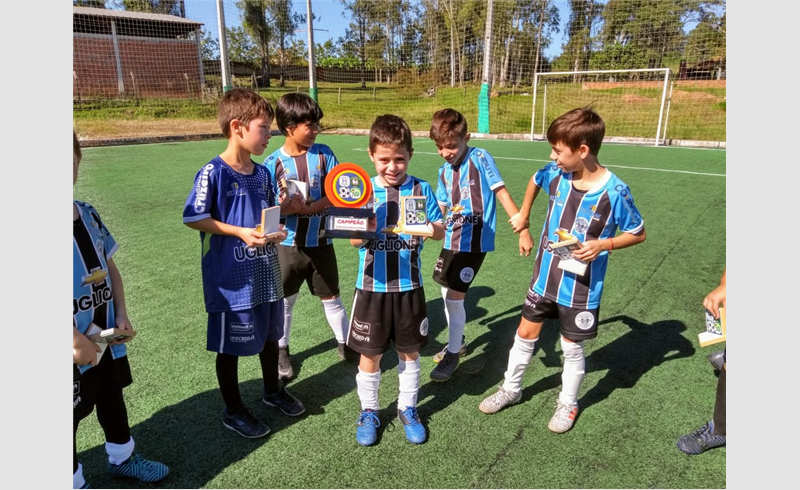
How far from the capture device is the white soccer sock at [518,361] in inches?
105

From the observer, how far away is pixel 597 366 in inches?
125

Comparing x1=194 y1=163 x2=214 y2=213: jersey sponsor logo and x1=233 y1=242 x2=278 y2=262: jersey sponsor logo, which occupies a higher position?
x1=194 y1=163 x2=214 y2=213: jersey sponsor logo

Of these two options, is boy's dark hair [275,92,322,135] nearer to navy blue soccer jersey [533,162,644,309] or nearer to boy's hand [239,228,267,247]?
boy's hand [239,228,267,247]

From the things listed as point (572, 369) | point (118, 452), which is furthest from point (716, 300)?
point (118, 452)

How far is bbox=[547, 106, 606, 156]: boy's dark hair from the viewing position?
232 centimetres

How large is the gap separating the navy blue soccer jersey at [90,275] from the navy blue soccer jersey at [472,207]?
1.86 metres

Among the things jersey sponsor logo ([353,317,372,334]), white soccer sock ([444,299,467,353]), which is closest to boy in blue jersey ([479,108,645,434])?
white soccer sock ([444,299,467,353])

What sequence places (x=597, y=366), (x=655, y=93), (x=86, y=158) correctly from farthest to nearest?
(x=655, y=93) < (x=86, y=158) < (x=597, y=366)

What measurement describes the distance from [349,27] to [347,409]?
101ft

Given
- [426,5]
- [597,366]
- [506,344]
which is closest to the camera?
[597,366]

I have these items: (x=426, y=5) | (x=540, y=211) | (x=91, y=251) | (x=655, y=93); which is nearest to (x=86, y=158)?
(x=540, y=211)

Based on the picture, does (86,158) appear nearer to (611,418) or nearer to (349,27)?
(611,418)

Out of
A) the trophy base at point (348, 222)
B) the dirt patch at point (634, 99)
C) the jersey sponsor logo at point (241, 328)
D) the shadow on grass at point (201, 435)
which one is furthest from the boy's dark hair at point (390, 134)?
the dirt patch at point (634, 99)

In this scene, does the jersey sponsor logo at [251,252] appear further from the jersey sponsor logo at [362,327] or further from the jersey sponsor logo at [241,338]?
the jersey sponsor logo at [362,327]
